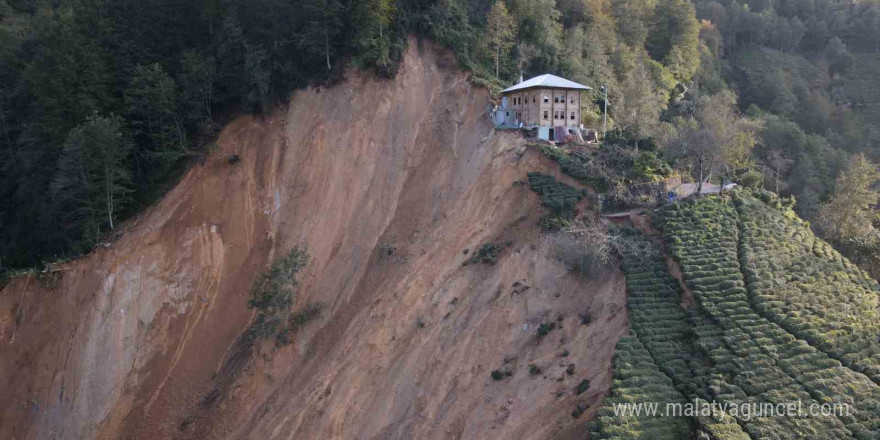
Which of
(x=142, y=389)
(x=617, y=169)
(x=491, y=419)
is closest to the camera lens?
(x=491, y=419)

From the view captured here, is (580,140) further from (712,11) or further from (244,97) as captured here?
(712,11)

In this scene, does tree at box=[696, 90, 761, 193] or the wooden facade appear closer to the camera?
tree at box=[696, 90, 761, 193]

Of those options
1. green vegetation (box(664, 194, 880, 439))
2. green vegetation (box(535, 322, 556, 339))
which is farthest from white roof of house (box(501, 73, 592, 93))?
green vegetation (box(535, 322, 556, 339))

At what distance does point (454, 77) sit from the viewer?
109 feet

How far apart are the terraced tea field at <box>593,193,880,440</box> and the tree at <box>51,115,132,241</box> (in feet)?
80.7

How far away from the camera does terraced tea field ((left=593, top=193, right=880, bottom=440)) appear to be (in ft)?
53.6

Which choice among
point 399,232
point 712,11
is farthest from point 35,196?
point 712,11

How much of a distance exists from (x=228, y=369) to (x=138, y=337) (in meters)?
4.55

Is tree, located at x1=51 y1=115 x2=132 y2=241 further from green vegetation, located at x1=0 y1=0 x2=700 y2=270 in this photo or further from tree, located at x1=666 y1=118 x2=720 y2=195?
tree, located at x1=666 y1=118 x2=720 y2=195

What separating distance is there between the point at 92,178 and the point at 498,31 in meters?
24.4

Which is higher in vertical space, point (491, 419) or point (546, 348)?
point (546, 348)

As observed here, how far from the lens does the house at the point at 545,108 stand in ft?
102

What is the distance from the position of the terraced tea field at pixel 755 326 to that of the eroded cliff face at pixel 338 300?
1.76m

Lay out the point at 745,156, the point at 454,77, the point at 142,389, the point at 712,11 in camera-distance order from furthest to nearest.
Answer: the point at 712,11
the point at 745,156
the point at 454,77
the point at 142,389
